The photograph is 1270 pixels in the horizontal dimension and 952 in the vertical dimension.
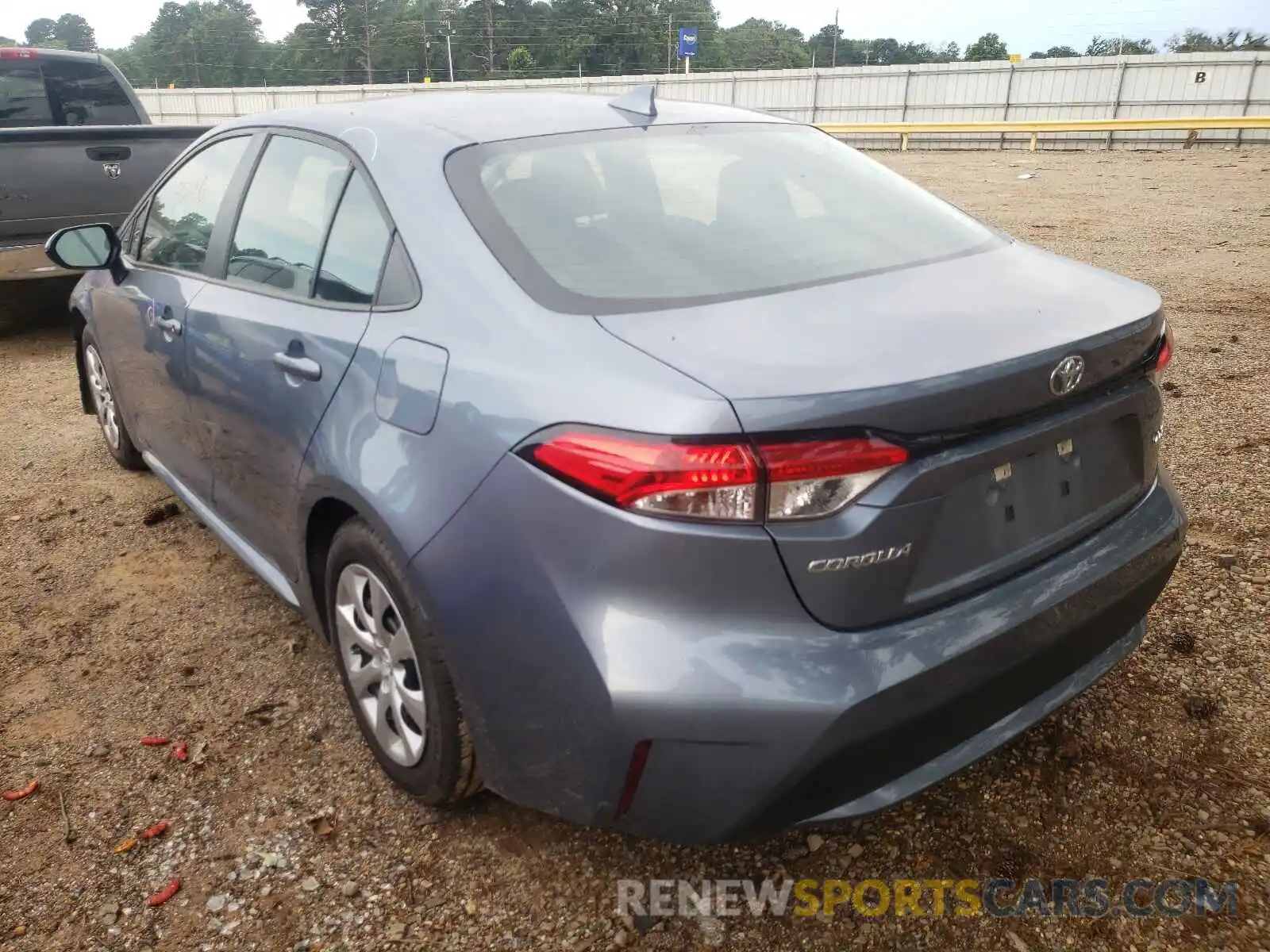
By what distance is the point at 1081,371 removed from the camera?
1.95 metres

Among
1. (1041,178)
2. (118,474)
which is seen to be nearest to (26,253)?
(118,474)

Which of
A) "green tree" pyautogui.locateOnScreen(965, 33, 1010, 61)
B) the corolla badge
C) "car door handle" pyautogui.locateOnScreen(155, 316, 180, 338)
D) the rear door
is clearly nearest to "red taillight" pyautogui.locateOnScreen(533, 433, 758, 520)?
the corolla badge

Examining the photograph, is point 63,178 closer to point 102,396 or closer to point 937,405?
point 102,396

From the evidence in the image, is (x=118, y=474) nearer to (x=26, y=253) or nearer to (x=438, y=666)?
(x=26, y=253)

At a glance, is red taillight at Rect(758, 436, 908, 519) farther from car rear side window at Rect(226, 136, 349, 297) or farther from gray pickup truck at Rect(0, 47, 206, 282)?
gray pickup truck at Rect(0, 47, 206, 282)

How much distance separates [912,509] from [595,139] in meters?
1.39

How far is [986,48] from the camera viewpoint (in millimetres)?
69500

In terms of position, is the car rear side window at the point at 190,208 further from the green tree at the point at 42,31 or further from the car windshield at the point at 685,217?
the green tree at the point at 42,31

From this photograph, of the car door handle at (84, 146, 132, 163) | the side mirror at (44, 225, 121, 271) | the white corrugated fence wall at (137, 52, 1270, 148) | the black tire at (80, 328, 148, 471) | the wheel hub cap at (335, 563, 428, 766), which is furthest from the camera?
the white corrugated fence wall at (137, 52, 1270, 148)

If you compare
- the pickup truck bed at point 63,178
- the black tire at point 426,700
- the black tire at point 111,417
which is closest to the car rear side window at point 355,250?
the black tire at point 426,700

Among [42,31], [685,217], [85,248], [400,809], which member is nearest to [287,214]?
[685,217]

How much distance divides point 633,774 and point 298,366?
4.45 feet

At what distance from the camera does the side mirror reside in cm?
374

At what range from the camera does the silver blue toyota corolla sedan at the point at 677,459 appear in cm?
171
